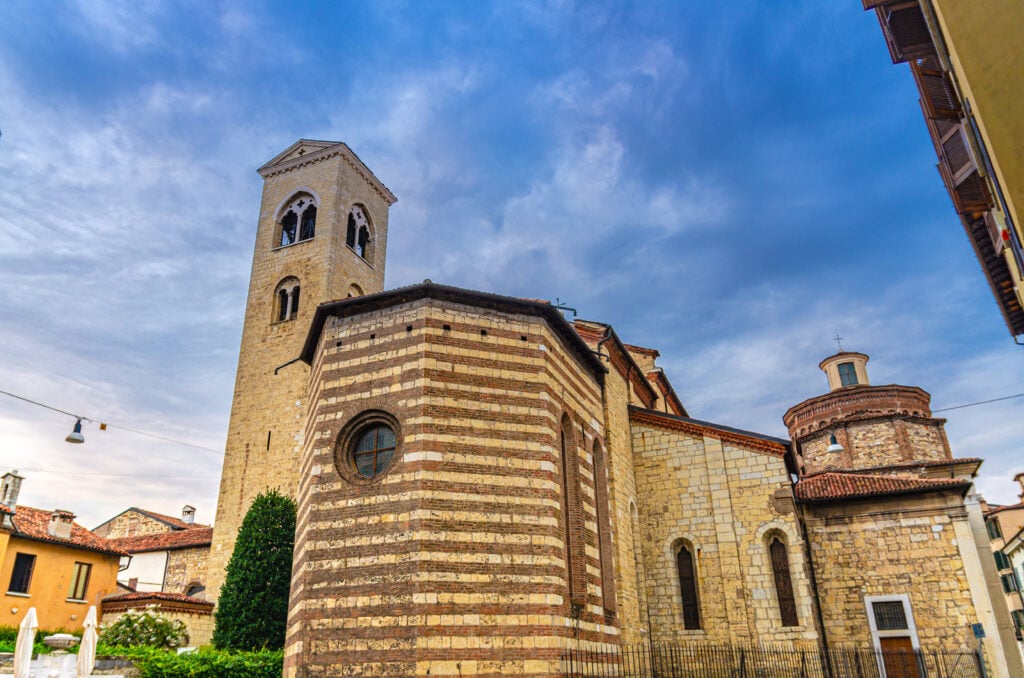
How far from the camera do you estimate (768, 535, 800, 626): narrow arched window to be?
1555 cm

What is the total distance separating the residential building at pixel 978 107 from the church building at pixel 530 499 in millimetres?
5749

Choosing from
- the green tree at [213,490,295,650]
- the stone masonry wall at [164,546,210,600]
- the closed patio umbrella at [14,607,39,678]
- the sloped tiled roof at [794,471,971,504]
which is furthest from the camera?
A: the stone masonry wall at [164,546,210,600]

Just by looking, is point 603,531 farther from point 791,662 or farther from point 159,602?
point 159,602

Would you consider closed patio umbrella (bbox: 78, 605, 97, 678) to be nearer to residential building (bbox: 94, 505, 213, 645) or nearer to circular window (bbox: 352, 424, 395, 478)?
circular window (bbox: 352, 424, 395, 478)

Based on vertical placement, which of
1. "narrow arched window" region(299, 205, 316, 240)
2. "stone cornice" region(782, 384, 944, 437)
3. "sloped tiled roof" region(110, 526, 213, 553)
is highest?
"narrow arched window" region(299, 205, 316, 240)

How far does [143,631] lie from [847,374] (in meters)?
26.5

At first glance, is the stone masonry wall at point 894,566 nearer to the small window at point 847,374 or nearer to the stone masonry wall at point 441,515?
the stone masonry wall at point 441,515

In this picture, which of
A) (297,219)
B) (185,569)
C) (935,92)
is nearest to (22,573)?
(185,569)

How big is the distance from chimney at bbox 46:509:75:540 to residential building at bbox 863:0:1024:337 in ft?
86.8

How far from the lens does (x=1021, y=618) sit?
3678cm

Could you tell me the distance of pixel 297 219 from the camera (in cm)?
2680

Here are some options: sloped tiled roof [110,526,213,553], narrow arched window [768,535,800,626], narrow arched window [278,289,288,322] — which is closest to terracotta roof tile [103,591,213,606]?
sloped tiled roof [110,526,213,553]

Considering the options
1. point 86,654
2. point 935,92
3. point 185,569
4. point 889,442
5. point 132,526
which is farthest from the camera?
point 132,526

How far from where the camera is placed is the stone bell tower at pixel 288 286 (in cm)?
2195
